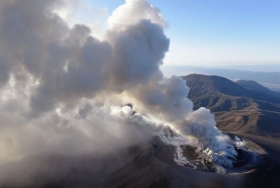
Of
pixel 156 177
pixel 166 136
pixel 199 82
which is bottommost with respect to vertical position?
pixel 156 177

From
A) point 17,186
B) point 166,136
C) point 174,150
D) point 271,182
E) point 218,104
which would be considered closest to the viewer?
point 17,186

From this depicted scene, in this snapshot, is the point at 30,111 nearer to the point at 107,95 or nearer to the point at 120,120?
the point at 107,95

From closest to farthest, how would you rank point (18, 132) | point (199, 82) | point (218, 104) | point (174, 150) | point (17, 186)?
point (17, 186), point (18, 132), point (174, 150), point (218, 104), point (199, 82)

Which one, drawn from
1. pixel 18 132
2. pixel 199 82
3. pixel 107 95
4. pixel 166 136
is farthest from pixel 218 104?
pixel 18 132

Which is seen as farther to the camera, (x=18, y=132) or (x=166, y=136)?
(x=166, y=136)

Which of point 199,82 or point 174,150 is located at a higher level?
point 199,82

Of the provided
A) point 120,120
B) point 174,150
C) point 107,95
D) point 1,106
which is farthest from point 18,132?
point 174,150
